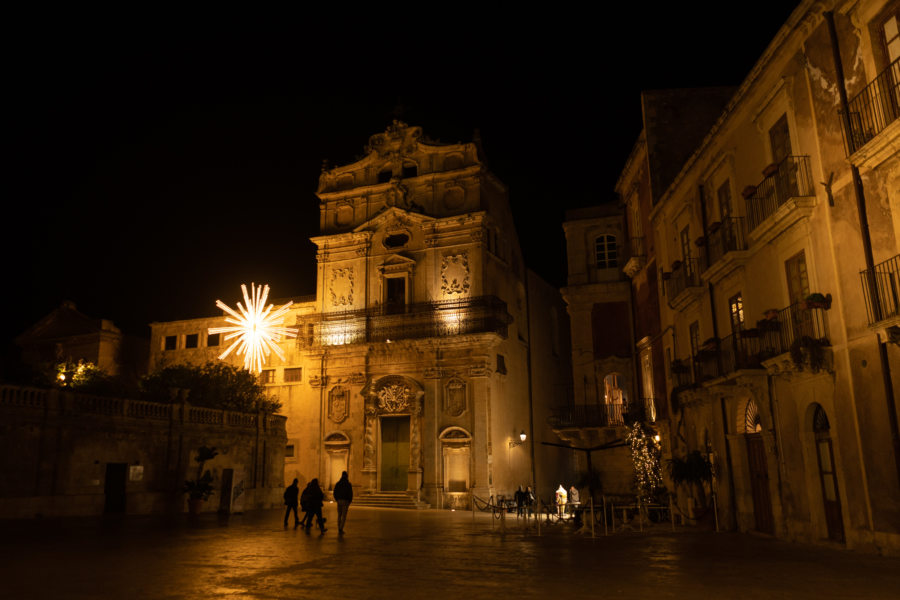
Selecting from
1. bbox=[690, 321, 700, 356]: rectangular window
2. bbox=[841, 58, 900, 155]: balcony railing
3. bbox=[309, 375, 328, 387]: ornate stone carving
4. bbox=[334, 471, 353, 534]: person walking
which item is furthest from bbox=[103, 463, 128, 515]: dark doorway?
bbox=[841, 58, 900, 155]: balcony railing

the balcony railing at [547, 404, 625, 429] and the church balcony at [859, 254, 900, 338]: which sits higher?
the church balcony at [859, 254, 900, 338]

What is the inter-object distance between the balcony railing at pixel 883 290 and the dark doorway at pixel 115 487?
77.2 feet

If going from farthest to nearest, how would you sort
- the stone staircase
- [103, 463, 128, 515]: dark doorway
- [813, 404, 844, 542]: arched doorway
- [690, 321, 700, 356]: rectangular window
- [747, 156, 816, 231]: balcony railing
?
1. the stone staircase
2. [103, 463, 128, 515]: dark doorway
3. [690, 321, 700, 356]: rectangular window
4. [747, 156, 816, 231]: balcony railing
5. [813, 404, 844, 542]: arched doorway

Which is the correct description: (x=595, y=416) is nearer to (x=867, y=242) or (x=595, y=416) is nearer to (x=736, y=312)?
(x=736, y=312)

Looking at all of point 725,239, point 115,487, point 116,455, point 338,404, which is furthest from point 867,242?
point 338,404

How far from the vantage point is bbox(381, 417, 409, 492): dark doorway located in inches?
1468

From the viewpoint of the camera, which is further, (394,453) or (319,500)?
(394,453)

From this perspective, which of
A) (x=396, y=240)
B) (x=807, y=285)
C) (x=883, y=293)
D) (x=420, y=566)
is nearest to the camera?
(x=420, y=566)

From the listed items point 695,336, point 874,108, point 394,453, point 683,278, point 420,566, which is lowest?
point 420,566

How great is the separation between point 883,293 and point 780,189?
13.7 ft

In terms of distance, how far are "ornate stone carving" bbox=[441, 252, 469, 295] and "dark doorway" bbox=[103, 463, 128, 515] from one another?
18.9m

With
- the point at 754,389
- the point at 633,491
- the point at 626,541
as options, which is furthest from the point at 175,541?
the point at 633,491

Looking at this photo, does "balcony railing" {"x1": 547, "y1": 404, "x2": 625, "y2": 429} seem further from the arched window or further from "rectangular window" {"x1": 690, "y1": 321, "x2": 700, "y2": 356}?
"rectangular window" {"x1": 690, "y1": 321, "x2": 700, "y2": 356}

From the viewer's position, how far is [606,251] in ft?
107
